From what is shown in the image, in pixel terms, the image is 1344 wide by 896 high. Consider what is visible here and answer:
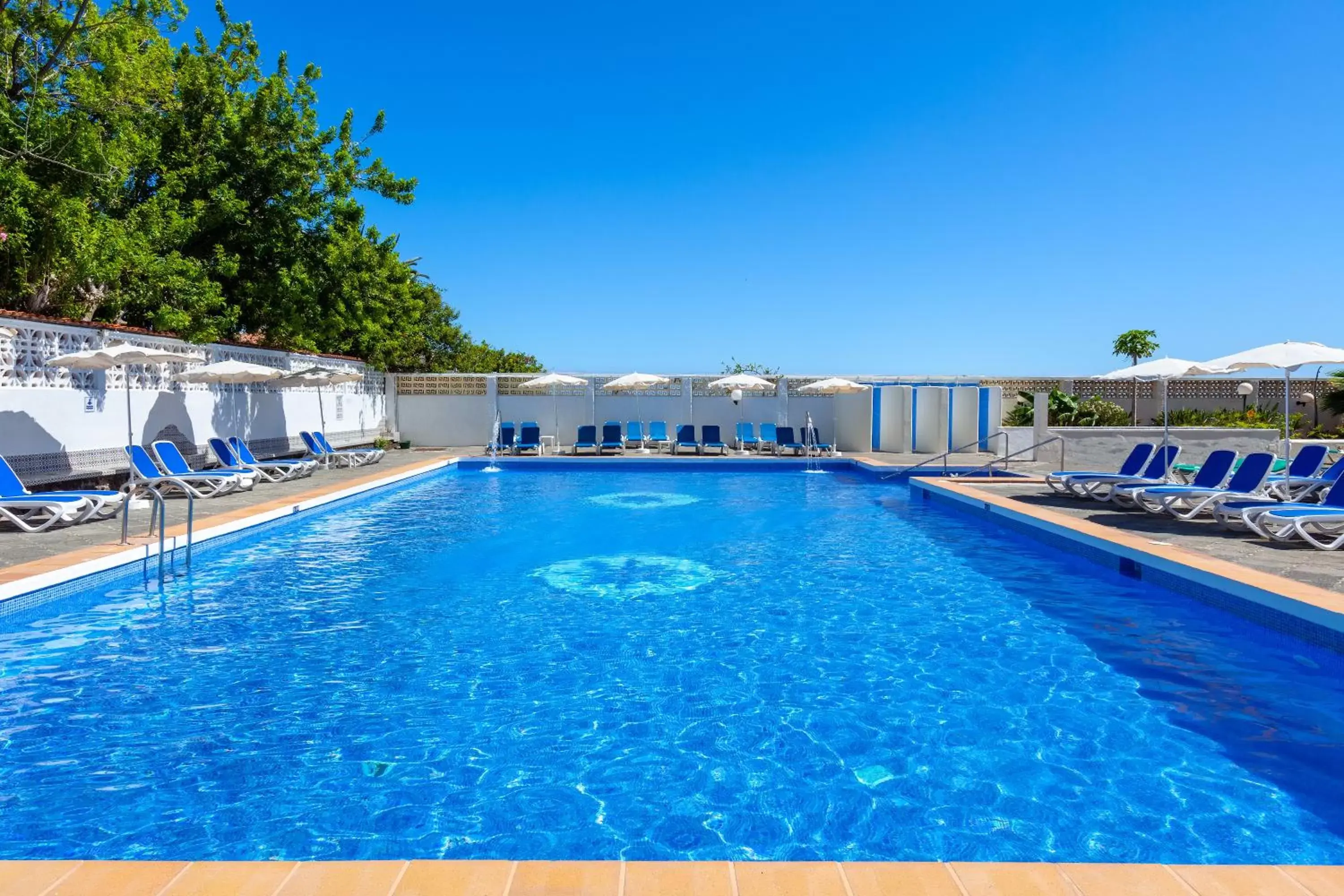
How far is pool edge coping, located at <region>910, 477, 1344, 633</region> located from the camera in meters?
5.08

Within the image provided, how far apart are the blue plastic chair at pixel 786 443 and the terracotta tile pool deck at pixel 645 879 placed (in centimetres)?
1652

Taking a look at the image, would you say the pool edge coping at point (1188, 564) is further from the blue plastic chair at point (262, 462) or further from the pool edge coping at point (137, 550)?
the blue plastic chair at point (262, 462)

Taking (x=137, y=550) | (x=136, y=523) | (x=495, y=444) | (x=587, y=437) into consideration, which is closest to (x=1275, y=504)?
(x=137, y=550)

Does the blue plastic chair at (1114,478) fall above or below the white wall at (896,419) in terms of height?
below

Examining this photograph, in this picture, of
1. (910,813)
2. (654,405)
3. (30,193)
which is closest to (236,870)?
(910,813)

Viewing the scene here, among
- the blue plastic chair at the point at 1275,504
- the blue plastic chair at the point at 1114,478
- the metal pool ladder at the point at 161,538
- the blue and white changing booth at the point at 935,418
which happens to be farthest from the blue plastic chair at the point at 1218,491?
the metal pool ladder at the point at 161,538

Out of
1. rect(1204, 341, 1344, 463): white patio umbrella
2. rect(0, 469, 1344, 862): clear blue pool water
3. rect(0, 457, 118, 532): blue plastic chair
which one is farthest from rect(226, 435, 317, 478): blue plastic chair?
rect(1204, 341, 1344, 463): white patio umbrella

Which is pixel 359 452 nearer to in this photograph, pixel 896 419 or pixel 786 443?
pixel 786 443

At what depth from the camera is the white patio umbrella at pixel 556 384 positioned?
19.3 metres

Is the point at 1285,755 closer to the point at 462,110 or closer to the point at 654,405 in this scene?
the point at 654,405

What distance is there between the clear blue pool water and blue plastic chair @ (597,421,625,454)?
1105 cm

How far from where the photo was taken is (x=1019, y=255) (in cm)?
2948

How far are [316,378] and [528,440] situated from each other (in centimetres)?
527

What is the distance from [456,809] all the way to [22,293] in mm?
13225
